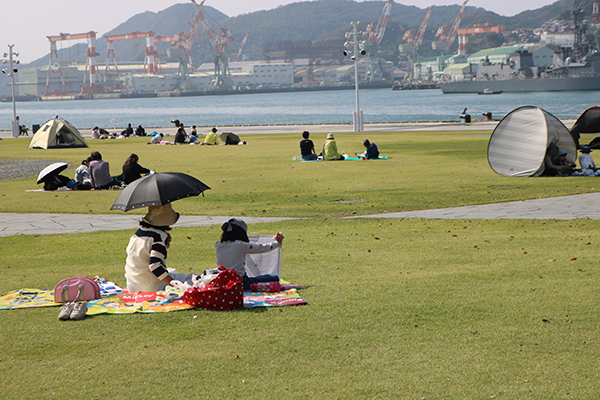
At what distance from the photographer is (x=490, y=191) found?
17.2 m

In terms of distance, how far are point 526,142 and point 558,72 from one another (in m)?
136

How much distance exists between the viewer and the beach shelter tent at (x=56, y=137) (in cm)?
3900

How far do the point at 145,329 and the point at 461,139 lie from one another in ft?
105

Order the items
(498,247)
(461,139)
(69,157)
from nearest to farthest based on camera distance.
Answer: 1. (498,247)
2. (69,157)
3. (461,139)

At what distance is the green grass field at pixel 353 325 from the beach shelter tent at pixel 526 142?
8.34 meters

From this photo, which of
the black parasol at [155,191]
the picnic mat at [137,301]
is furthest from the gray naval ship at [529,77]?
the black parasol at [155,191]

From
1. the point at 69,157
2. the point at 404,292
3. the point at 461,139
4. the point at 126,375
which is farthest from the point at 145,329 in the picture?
the point at 461,139

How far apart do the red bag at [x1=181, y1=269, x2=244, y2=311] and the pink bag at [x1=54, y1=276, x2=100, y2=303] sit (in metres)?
1.20

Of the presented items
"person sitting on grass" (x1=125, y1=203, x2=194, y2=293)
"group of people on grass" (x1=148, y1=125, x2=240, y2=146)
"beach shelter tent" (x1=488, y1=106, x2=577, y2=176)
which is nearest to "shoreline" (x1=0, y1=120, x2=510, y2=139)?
"group of people on grass" (x1=148, y1=125, x2=240, y2=146)

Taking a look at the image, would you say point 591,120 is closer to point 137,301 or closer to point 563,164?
point 563,164

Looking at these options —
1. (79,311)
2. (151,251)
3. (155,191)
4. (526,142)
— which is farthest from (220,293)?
(526,142)

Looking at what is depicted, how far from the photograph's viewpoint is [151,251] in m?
7.26

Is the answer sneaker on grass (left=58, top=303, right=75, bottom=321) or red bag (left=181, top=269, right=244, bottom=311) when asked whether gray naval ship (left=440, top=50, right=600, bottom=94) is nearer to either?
red bag (left=181, top=269, right=244, bottom=311)

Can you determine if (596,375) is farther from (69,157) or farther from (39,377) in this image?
(69,157)
